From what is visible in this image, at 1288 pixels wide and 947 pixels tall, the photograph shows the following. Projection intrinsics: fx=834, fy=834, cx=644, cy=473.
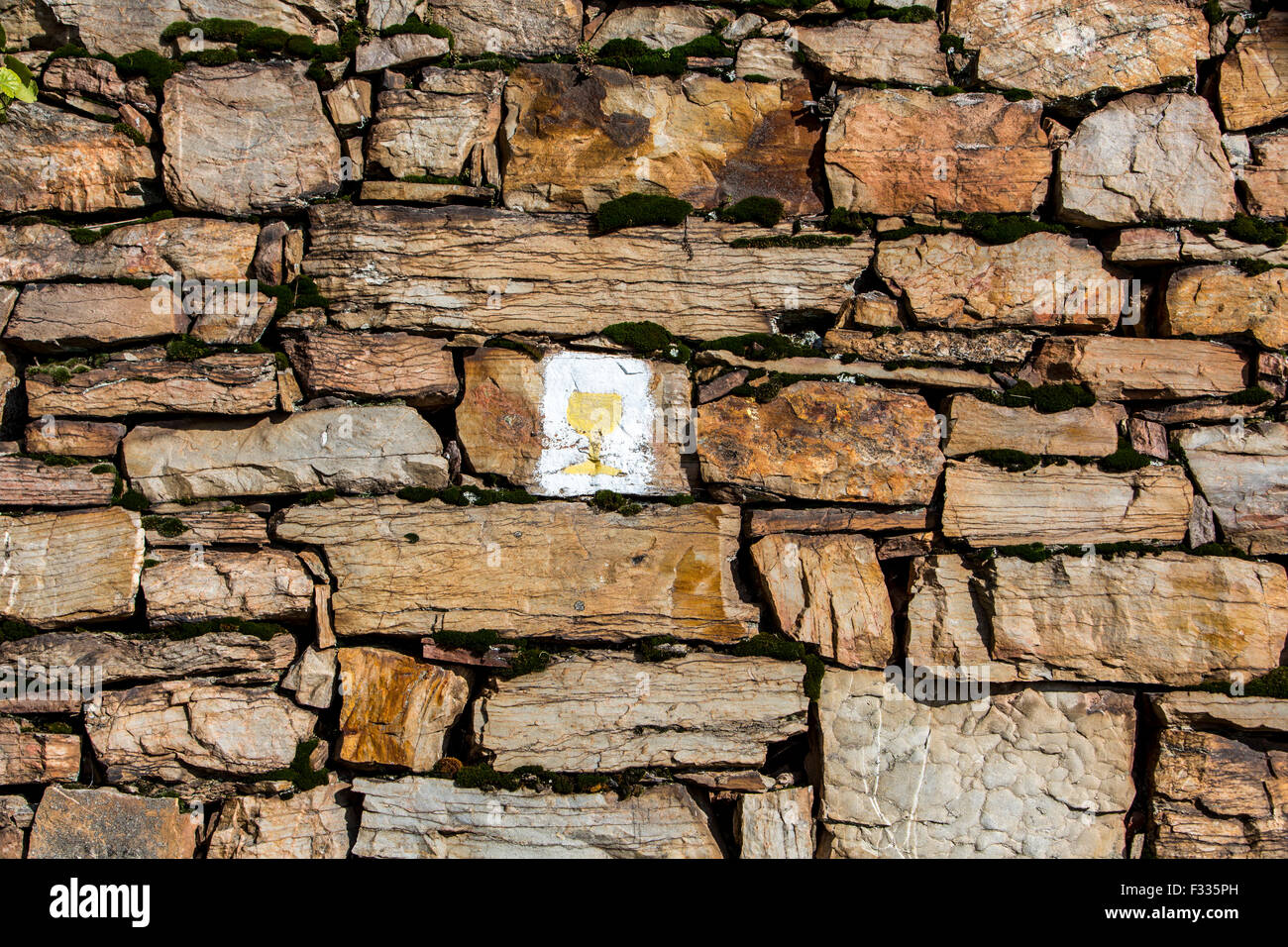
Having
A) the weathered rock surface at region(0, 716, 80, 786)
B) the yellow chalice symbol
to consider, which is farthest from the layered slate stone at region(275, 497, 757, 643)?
the weathered rock surface at region(0, 716, 80, 786)

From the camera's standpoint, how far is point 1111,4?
6637 mm

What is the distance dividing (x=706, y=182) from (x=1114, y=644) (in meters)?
4.53

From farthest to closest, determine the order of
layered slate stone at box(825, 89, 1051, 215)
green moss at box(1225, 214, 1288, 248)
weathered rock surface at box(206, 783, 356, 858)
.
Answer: layered slate stone at box(825, 89, 1051, 215) → green moss at box(1225, 214, 1288, 248) → weathered rock surface at box(206, 783, 356, 858)

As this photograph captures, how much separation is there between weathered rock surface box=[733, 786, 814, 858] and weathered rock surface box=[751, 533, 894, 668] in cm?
106

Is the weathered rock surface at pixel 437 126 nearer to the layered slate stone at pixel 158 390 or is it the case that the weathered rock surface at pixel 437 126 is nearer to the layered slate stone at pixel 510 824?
the layered slate stone at pixel 158 390

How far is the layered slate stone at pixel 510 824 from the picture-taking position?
18.3ft

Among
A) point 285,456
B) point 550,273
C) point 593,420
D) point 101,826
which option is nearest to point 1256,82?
point 550,273

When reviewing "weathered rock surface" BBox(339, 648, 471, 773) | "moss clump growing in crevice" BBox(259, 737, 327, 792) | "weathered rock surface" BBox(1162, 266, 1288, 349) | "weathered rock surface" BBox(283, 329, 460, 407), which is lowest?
"moss clump growing in crevice" BBox(259, 737, 327, 792)

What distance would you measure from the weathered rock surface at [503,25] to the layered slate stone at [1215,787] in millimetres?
6759

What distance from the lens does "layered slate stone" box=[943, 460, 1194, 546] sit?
6090 millimetres

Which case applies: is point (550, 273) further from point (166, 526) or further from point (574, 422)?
point (166, 526)

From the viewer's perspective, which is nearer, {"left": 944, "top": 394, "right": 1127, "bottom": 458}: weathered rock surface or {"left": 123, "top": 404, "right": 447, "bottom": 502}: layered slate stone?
{"left": 123, "top": 404, "right": 447, "bottom": 502}: layered slate stone

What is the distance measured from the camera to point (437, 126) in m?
6.36

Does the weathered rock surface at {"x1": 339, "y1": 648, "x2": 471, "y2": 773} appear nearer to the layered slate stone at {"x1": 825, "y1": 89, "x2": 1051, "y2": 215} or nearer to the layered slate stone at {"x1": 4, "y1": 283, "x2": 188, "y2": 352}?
the layered slate stone at {"x1": 4, "y1": 283, "x2": 188, "y2": 352}
